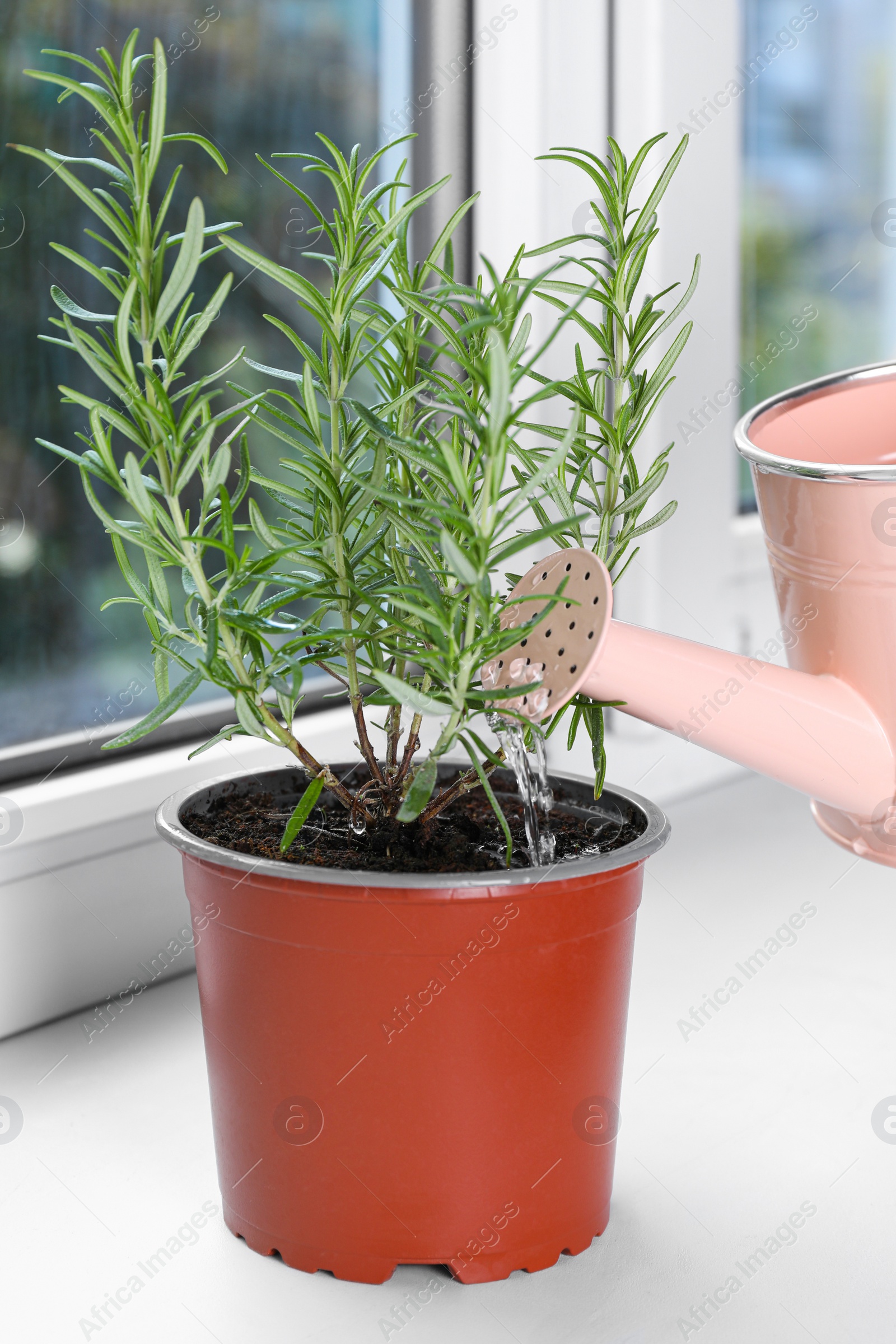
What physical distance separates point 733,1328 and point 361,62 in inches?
36.1

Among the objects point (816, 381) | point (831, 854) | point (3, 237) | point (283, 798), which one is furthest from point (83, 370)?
point (831, 854)

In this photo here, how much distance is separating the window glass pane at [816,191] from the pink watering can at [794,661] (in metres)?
0.70

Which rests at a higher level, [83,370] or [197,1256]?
[83,370]

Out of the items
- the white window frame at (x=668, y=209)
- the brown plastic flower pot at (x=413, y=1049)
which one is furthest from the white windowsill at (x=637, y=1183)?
the white window frame at (x=668, y=209)

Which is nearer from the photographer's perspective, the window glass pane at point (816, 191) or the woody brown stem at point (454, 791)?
the woody brown stem at point (454, 791)

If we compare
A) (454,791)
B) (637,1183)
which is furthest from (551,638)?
(637,1183)

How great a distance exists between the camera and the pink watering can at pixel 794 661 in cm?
50

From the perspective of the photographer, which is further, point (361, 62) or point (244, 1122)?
point (361, 62)

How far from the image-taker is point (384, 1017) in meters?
0.49

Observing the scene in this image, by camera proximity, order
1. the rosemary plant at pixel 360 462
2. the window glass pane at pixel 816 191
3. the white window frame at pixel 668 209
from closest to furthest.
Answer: the rosemary plant at pixel 360 462 → the white window frame at pixel 668 209 → the window glass pane at pixel 816 191

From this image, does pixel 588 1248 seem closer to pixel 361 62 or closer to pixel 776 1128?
pixel 776 1128

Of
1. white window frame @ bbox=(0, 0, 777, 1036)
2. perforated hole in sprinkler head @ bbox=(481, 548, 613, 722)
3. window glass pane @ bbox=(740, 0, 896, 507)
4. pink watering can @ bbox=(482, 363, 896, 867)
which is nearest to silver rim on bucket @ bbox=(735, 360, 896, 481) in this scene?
pink watering can @ bbox=(482, 363, 896, 867)

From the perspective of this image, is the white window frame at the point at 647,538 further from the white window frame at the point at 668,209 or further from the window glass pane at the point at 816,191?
the window glass pane at the point at 816,191

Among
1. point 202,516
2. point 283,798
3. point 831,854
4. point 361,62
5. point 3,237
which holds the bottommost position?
point 831,854
